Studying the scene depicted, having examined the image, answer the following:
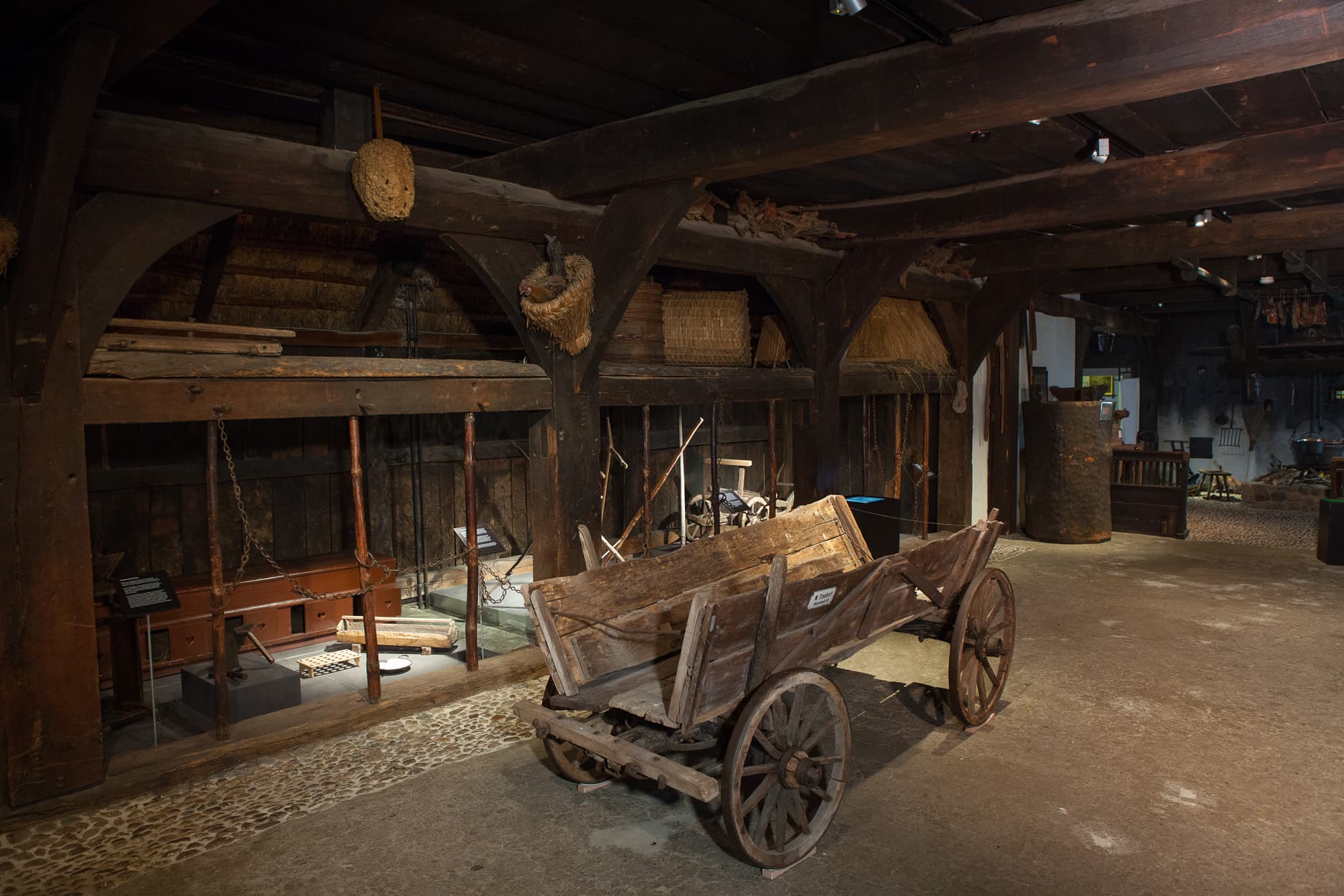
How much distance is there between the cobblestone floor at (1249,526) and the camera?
905cm

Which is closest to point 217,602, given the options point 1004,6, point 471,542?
point 471,542

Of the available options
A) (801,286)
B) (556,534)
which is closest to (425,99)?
(556,534)

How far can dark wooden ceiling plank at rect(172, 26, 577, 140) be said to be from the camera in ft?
10.2

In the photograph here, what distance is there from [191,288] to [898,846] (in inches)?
190

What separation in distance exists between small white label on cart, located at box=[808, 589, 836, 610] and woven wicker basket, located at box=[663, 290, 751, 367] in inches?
125

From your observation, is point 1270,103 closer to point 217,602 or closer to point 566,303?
point 566,303

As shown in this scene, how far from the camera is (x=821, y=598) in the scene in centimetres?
303

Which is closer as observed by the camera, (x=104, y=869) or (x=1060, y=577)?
(x=104, y=869)

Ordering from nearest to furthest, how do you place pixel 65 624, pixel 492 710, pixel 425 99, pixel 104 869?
pixel 104 869, pixel 65 624, pixel 425 99, pixel 492 710

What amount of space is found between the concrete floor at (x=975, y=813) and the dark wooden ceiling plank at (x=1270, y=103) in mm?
2911

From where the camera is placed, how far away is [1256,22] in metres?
2.52

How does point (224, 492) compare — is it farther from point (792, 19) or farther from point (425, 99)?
point (792, 19)

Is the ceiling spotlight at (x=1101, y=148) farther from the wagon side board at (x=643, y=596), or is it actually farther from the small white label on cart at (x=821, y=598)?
the small white label on cart at (x=821, y=598)

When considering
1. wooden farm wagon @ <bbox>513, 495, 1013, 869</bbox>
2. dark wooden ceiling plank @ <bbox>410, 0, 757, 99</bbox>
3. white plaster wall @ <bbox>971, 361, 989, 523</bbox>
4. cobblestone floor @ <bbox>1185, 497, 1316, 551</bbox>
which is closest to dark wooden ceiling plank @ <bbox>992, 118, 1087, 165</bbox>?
dark wooden ceiling plank @ <bbox>410, 0, 757, 99</bbox>
